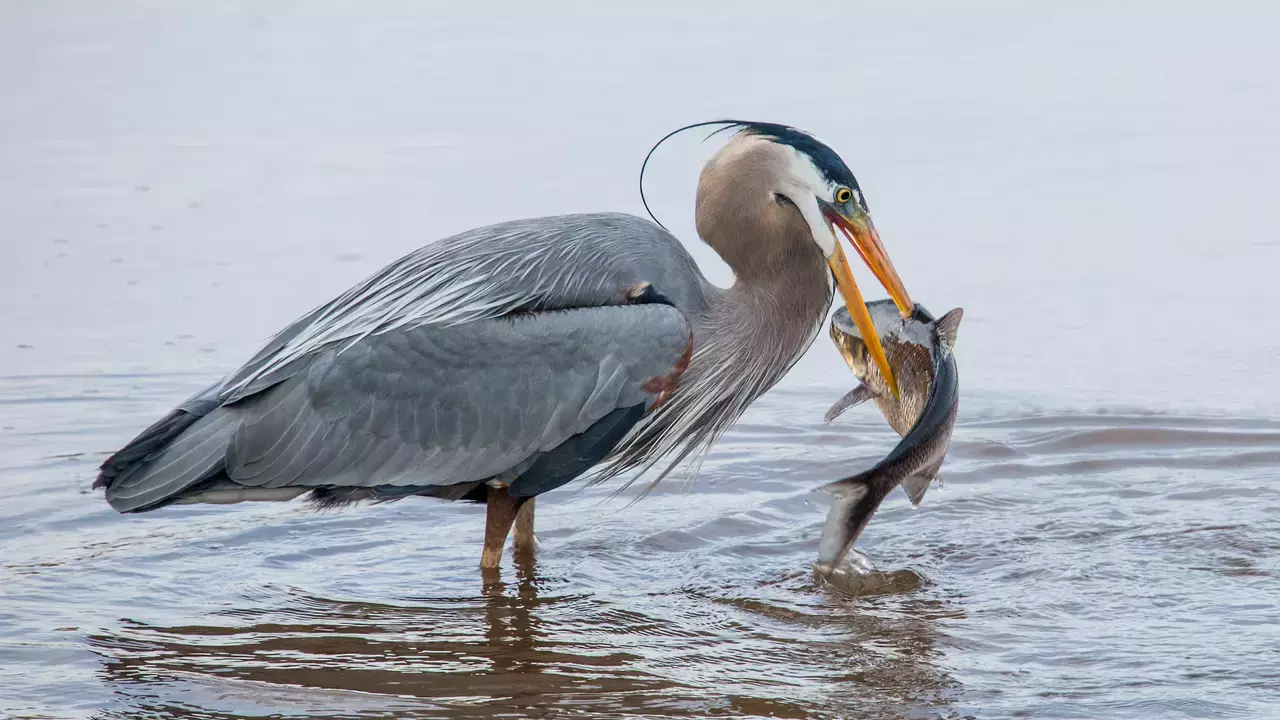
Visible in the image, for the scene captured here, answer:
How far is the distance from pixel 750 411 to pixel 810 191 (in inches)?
94.7

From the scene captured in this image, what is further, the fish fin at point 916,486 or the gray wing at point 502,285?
the gray wing at point 502,285

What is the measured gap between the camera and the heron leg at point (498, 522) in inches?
241

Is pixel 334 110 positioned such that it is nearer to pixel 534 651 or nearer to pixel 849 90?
pixel 849 90

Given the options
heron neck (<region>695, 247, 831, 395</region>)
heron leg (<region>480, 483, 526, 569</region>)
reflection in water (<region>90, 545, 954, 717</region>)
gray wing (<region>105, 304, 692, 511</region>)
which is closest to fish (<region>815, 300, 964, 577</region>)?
heron neck (<region>695, 247, 831, 395</region>)

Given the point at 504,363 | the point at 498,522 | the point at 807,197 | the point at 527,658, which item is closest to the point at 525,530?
the point at 498,522

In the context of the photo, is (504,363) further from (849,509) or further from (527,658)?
(849,509)

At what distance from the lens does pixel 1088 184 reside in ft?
38.4

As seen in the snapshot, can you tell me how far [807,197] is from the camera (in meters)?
6.12

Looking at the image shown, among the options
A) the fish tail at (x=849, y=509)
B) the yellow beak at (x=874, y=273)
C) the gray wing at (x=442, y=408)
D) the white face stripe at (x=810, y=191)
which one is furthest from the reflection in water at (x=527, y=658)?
the white face stripe at (x=810, y=191)

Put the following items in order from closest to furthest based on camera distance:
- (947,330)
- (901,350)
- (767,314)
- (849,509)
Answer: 1. (849,509)
2. (947,330)
3. (901,350)
4. (767,314)

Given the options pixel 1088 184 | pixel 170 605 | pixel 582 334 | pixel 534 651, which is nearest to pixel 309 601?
pixel 170 605

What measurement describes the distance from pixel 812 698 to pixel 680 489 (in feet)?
8.41

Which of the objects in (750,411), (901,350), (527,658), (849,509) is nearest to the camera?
(527,658)

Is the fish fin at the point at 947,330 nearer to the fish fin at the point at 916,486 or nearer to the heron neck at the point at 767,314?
the fish fin at the point at 916,486
